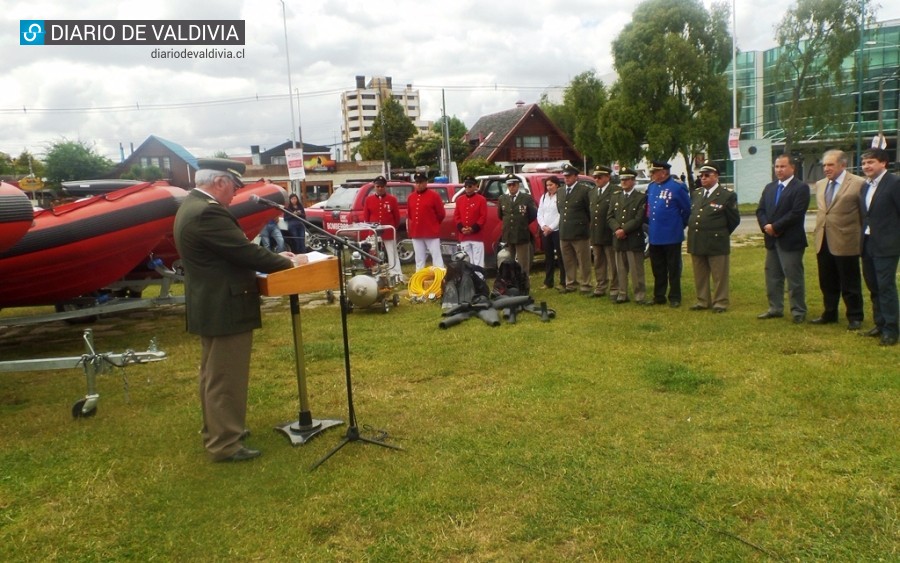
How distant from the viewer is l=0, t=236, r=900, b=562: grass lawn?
3.23 meters

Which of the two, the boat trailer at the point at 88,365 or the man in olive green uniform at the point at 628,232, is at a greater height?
the man in olive green uniform at the point at 628,232

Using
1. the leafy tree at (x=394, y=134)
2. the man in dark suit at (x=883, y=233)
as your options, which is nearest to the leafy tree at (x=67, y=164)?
the leafy tree at (x=394, y=134)

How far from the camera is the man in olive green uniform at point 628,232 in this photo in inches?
346

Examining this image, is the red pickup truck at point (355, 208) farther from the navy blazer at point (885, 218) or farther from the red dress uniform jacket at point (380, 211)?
the navy blazer at point (885, 218)

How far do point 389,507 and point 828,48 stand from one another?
3190 centimetres

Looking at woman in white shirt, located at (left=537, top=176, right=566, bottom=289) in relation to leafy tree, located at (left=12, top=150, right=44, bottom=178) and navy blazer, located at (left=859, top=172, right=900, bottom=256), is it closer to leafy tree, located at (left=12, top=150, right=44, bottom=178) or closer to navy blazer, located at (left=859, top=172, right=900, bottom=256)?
navy blazer, located at (left=859, top=172, right=900, bottom=256)

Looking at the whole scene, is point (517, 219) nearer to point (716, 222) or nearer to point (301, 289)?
point (716, 222)

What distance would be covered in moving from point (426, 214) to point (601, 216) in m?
2.89

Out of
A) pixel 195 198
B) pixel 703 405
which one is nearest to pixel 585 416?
pixel 703 405

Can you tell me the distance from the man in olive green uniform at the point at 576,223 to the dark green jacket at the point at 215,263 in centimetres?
632

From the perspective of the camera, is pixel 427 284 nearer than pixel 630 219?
No

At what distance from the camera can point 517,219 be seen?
33.6 ft

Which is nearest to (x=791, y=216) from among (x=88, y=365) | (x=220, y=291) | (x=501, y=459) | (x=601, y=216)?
(x=601, y=216)

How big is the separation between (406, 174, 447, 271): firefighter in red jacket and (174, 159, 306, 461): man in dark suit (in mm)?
6607
